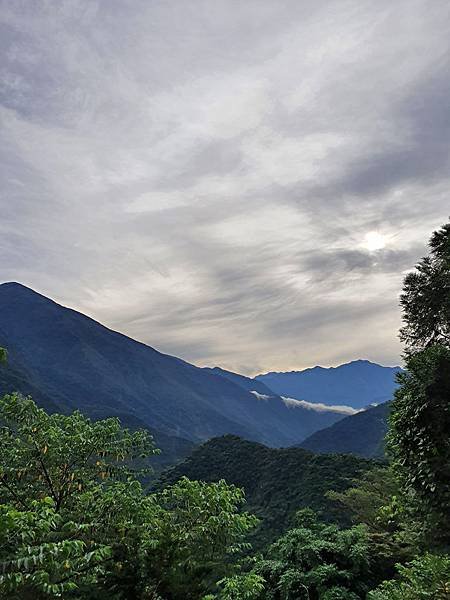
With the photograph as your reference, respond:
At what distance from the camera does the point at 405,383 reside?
33.0 feet

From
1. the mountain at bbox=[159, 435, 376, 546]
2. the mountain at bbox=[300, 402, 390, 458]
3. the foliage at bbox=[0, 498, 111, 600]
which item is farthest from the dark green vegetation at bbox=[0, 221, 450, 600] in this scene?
the mountain at bbox=[300, 402, 390, 458]

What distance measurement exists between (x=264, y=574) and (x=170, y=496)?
7.24 meters

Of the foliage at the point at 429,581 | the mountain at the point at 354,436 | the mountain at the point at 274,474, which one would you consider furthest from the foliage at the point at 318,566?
the mountain at the point at 354,436

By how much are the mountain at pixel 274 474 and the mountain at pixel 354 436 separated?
8962 cm

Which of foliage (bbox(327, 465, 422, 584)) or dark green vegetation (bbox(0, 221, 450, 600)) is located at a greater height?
dark green vegetation (bbox(0, 221, 450, 600))

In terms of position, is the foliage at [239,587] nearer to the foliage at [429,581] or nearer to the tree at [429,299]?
the foliage at [429,581]

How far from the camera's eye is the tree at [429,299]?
1268 cm

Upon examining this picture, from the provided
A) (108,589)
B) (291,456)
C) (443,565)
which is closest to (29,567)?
(108,589)

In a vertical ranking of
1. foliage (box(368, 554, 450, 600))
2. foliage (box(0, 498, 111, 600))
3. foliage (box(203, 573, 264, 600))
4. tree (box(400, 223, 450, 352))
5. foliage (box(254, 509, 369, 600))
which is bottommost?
foliage (box(254, 509, 369, 600))

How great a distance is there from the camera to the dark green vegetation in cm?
561

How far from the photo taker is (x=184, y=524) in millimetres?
A: 8547

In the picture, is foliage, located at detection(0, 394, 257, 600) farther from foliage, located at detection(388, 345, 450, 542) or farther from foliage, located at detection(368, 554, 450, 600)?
foliage, located at detection(388, 345, 450, 542)

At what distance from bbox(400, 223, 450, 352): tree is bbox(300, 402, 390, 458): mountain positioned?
134 metres

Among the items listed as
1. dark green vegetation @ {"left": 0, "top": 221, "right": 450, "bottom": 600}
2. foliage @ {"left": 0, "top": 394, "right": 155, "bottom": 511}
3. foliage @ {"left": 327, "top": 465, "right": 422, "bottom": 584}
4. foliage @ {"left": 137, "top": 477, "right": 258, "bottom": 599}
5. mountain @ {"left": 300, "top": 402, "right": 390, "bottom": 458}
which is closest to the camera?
dark green vegetation @ {"left": 0, "top": 221, "right": 450, "bottom": 600}
